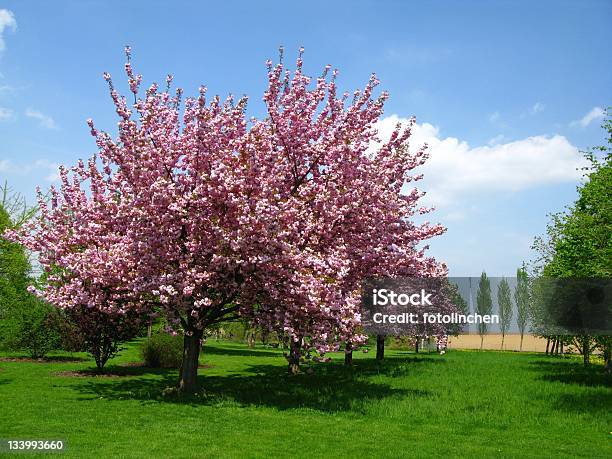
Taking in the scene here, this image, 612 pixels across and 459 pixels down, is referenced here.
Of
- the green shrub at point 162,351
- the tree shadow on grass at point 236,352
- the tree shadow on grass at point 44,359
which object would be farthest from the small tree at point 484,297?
the tree shadow on grass at point 44,359

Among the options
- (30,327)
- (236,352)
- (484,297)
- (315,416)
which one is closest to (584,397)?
(315,416)

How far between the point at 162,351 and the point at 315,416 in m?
18.0

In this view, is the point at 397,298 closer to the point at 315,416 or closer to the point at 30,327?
the point at 315,416

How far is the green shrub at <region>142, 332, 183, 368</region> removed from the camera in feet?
106

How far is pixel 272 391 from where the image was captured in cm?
2161

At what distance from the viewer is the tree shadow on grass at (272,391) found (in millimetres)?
18609

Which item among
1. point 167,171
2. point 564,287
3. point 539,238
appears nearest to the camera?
point 167,171

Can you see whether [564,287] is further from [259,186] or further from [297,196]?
[259,186]

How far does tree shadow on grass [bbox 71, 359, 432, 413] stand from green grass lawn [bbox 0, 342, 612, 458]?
5 cm

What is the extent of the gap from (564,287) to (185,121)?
2160 cm

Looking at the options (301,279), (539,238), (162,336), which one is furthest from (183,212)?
(539,238)

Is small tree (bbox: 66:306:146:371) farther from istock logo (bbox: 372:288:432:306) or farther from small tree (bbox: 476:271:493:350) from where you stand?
small tree (bbox: 476:271:493:350)

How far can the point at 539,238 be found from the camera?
1683 inches

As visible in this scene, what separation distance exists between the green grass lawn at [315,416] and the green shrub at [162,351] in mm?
5645
